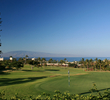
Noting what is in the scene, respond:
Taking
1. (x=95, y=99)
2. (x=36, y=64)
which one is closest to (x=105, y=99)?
(x=95, y=99)

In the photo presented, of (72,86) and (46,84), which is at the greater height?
(72,86)

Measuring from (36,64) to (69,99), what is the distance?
85537mm

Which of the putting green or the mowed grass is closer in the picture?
the mowed grass

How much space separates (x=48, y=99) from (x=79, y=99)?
1.42 m

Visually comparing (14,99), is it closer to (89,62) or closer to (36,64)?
(36,64)

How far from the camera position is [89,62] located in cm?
10250

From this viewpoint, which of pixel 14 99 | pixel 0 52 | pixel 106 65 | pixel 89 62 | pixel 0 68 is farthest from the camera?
pixel 89 62

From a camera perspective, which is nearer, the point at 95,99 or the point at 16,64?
the point at 95,99

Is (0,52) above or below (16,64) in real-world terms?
above

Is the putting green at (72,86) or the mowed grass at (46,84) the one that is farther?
the putting green at (72,86)

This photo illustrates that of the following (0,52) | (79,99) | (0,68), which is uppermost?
(0,52)

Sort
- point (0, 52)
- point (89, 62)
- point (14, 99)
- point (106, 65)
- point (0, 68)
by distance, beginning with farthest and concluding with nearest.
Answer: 1. point (89, 62)
2. point (106, 65)
3. point (0, 68)
4. point (0, 52)
5. point (14, 99)

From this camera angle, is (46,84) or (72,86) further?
(46,84)

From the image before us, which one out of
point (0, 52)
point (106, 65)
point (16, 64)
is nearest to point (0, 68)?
point (16, 64)
